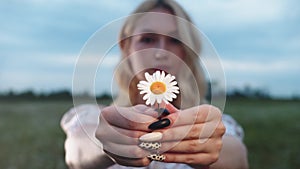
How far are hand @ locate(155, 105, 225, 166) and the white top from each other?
89 mm

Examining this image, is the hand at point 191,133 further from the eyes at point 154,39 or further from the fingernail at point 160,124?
the eyes at point 154,39

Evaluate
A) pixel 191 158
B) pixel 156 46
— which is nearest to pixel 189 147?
pixel 191 158

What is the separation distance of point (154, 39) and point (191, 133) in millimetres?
152

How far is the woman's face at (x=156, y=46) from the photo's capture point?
0.51 m

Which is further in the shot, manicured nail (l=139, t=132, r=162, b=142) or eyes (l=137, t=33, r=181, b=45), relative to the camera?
eyes (l=137, t=33, r=181, b=45)

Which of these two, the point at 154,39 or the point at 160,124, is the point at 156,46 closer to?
the point at 154,39

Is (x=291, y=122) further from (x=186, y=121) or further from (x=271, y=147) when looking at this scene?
(x=186, y=121)

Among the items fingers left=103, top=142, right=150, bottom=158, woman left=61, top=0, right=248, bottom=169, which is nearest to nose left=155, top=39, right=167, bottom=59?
woman left=61, top=0, right=248, bottom=169

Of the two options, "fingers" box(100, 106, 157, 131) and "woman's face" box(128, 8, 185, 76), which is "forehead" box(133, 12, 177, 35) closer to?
"woman's face" box(128, 8, 185, 76)

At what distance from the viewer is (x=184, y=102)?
508mm

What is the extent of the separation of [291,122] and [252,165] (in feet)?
1.65

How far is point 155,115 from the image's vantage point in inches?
18.1

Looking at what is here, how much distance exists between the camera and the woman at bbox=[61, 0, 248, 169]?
1.53 feet

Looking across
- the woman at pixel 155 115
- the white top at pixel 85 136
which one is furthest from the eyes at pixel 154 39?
the white top at pixel 85 136
